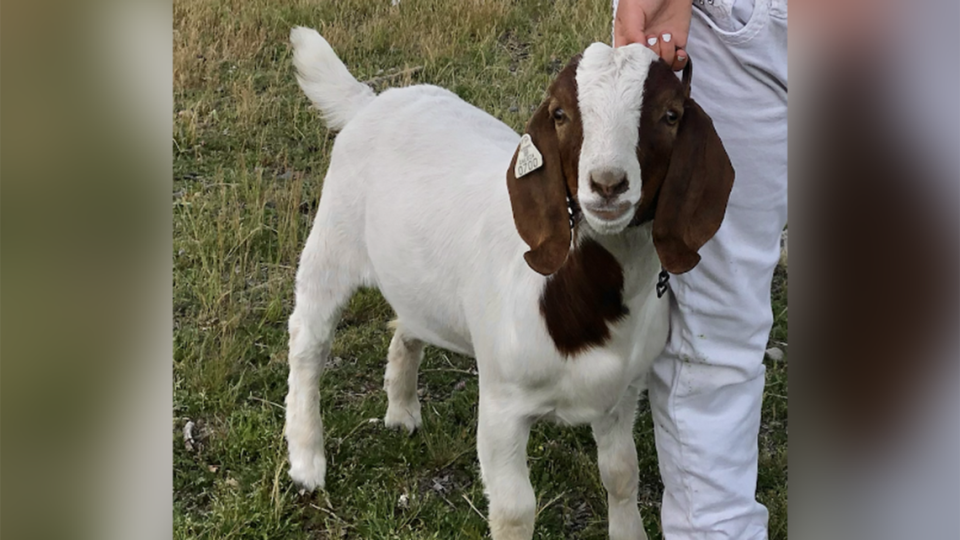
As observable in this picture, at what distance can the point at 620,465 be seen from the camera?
234 cm

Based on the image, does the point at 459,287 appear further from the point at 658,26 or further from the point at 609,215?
the point at 658,26

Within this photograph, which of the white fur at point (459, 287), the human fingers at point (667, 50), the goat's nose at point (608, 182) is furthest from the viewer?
the white fur at point (459, 287)

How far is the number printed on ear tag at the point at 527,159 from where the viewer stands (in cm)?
184

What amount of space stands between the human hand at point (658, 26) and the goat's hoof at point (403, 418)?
122 centimetres

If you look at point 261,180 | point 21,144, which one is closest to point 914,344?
point 261,180

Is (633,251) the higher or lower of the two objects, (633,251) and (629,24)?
the lower

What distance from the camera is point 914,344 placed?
1853 millimetres

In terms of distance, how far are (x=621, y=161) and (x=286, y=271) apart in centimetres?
121

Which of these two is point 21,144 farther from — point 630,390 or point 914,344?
point 914,344

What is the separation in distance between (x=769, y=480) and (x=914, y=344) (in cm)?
75

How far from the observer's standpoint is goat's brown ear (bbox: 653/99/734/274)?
180 cm

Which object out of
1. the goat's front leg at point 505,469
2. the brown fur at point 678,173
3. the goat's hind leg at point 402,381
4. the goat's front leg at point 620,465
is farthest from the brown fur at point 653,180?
the goat's hind leg at point 402,381

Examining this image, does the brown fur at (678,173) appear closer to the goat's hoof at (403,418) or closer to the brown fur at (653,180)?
the brown fur at (653,180)

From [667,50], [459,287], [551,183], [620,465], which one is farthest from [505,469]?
[667,50]
